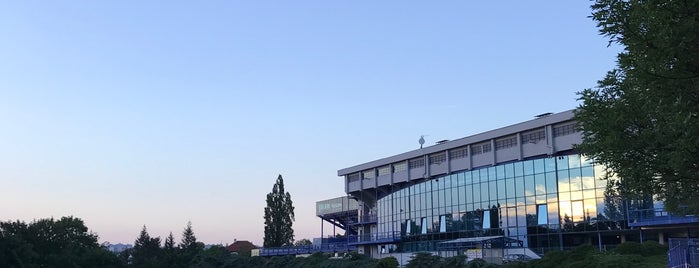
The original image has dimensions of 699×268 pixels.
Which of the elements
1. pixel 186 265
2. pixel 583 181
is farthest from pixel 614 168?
pixel 186 265

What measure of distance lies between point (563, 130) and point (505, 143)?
329 inches

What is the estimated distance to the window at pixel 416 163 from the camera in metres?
80.4

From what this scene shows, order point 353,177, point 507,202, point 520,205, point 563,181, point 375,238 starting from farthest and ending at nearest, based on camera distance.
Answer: point 353,177, point 375,238, point 507,202, point 520,205, point 563,181

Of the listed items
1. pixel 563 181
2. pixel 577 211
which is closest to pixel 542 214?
pixel 577 211

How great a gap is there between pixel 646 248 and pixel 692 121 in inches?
857

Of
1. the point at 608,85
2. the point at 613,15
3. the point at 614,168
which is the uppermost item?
the point at 613,15

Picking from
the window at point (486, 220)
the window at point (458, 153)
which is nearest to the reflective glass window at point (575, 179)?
the window at point (486, 220)

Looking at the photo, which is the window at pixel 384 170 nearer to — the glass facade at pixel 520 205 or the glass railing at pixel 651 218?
the glass facade at pixel 520 205

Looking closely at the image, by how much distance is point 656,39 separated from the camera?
15.9 meters

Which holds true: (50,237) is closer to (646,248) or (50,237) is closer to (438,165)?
(438,165)

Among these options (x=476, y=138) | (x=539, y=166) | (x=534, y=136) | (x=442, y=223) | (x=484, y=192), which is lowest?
(x=442, y=223)

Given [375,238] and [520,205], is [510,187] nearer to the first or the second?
[520,205]

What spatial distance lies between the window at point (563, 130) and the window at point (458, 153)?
43.2ft

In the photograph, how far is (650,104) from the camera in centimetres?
1720
